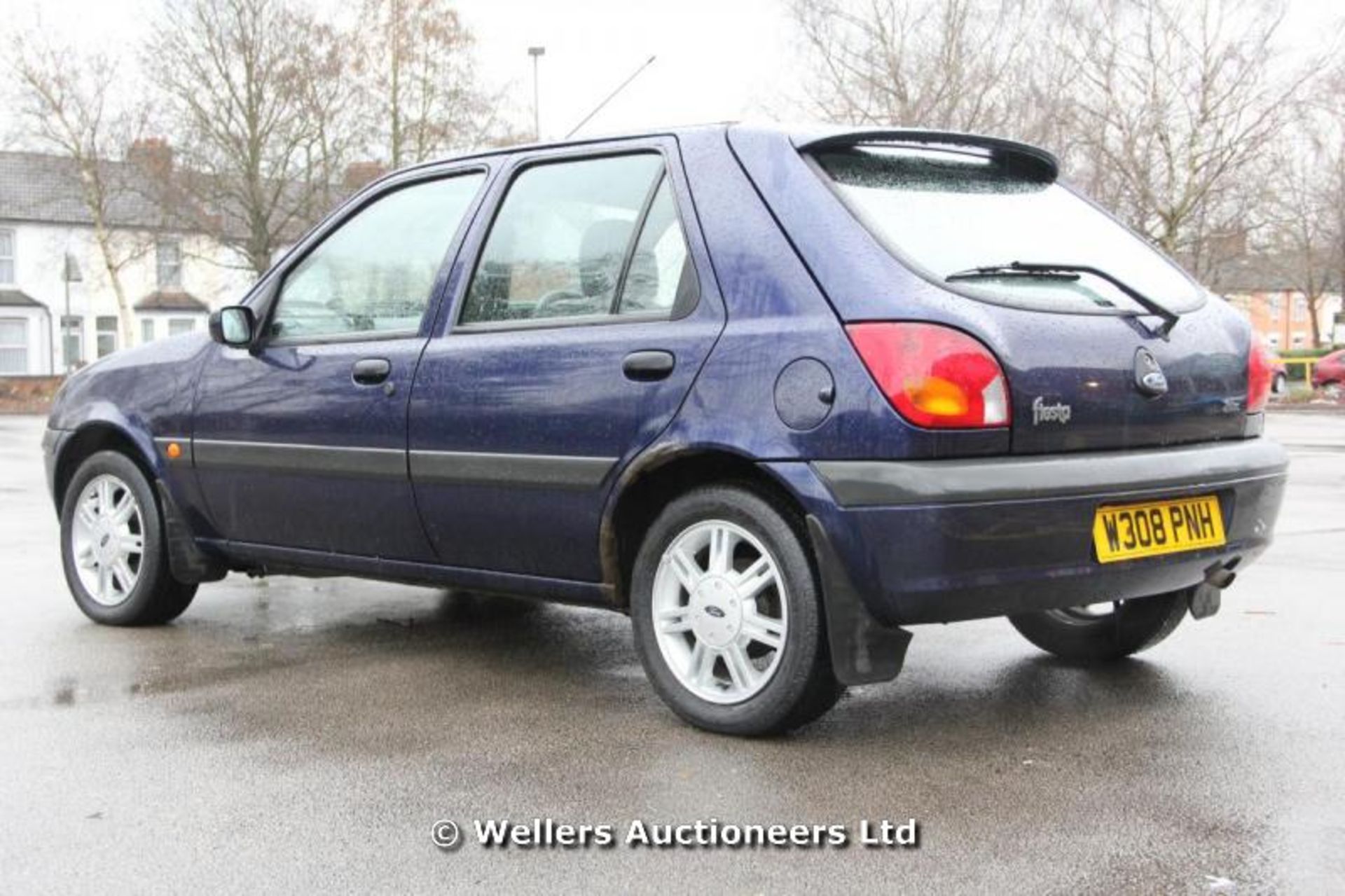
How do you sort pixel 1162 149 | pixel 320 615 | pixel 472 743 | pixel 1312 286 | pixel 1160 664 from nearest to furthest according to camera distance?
pixel 472 743
pixel 1160 664
pixel 320 615
pixel 1162 149
pixel 1312 286

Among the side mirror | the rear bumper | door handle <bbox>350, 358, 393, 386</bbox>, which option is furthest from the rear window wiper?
the side mirror

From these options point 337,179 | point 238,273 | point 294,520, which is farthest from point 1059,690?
point 238,273

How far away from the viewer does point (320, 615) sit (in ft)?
19.7

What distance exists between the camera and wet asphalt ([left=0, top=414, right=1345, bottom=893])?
2957 millimetres

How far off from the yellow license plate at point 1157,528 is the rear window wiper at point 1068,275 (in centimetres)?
48

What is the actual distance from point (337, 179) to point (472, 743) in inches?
1457

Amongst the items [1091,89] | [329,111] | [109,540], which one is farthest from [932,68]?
[109,540]

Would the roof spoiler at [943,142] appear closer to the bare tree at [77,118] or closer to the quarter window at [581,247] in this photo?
the quarter window at [581,247]

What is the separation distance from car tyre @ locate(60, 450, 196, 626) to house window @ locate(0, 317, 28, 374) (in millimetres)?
50033

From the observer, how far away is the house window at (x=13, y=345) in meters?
51.3

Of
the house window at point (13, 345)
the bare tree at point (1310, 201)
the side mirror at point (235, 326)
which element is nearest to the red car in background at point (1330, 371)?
the bare tree at point (1310, 201)

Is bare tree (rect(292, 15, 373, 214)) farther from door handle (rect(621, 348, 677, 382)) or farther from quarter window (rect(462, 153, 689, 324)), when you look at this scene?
door handle (rect(621, 348, 677, 382))

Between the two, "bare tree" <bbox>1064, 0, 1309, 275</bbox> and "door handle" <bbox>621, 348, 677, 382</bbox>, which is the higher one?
"bare tree" <bbox>1064, 0, 1309, 275</bbox>

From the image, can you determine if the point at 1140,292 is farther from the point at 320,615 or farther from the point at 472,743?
the point at 320,615
